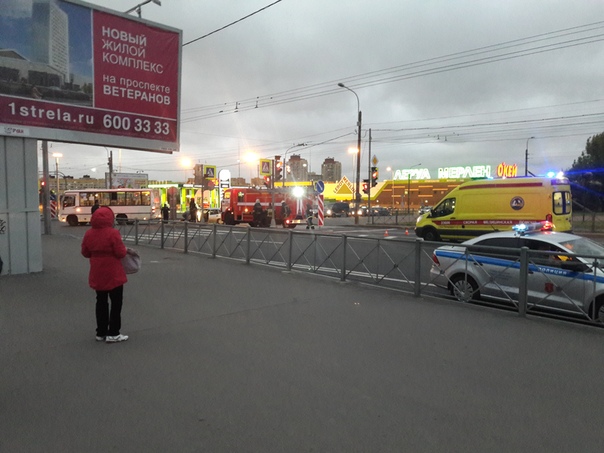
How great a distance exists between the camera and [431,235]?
789 inches

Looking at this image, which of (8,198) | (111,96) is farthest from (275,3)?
(8,198)

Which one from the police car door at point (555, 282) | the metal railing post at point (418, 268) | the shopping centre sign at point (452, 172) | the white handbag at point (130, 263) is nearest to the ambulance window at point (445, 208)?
the metal railing post at point (418, 268)

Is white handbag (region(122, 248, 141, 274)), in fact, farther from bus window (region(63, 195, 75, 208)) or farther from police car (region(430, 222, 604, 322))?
bus window (region(63, 195, 75, 208))

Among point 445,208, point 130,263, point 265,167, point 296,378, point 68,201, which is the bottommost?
point 296,378

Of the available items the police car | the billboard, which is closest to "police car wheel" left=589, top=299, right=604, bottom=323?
the police car

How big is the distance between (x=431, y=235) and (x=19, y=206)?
50.6ft

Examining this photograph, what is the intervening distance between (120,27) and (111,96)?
5.59 feet

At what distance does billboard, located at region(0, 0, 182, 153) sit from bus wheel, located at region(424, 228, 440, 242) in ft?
39.2

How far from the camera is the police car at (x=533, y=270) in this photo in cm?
664

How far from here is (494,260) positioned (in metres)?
7.67

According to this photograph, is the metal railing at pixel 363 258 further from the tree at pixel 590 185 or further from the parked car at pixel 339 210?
the tree at pixel 590 185

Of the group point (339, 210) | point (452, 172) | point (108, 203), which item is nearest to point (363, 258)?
point (108, 203)

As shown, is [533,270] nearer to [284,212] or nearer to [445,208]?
[445,208]

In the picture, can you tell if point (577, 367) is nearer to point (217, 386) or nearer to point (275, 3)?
point (217, 386)
